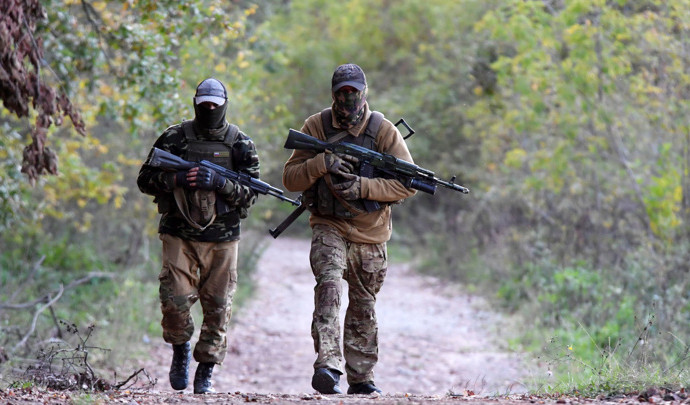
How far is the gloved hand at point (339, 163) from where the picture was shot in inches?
247

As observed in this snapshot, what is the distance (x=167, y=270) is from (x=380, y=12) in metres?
22.4

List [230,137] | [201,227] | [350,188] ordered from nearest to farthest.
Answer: [350,188]
[201,227]
[230,137]

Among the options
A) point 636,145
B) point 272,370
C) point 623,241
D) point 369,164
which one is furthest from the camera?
point 636,145

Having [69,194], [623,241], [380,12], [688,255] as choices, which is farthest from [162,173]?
[380,12]

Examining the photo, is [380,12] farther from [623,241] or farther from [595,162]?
A: [623,241]

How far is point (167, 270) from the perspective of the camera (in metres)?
6.41

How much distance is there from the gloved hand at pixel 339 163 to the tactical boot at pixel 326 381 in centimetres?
133

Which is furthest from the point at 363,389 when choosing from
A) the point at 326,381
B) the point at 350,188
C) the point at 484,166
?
the point at 484,166

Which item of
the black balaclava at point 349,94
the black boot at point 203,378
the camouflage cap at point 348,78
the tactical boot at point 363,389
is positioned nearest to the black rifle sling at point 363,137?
the black balaclava at point 349,94

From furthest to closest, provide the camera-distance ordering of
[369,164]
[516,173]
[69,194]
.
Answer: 1. [516,173]
2. [69,194]
3. [369,164]

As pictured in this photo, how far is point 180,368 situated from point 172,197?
1.21 metres

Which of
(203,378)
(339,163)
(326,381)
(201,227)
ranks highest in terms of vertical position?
(339,163)

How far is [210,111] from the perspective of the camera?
637 cm

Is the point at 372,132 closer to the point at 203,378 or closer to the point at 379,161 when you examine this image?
the point at 379,161
